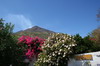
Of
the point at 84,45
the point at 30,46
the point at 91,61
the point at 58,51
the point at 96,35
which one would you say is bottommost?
the point at 91,61

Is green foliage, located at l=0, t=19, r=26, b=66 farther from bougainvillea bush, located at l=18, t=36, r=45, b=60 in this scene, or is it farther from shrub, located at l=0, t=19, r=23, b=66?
bougainvillea bush, located at l=18, t=36, r=45, b=60

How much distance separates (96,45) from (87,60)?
1077 mm

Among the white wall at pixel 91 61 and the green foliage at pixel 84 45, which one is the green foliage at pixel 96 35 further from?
the white wall at pixel 91 61

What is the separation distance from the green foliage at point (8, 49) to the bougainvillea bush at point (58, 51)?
294 cm

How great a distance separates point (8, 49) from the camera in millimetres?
12586

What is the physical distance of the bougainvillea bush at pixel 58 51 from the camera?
916 centimetres

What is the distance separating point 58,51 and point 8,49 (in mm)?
4792

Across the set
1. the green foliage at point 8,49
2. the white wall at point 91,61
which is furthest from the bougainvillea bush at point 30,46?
the white wall at point 91,61

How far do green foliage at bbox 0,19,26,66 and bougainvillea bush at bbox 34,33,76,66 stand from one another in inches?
116

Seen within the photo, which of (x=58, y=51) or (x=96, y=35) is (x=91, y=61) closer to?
(x=96, y=35)

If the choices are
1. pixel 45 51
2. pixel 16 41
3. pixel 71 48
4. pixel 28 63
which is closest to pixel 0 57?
pixel 16 41

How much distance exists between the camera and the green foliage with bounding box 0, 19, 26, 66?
12.2 m

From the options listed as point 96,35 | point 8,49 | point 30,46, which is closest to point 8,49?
point 8,49

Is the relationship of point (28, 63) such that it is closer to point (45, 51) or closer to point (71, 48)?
point (45, 51)
